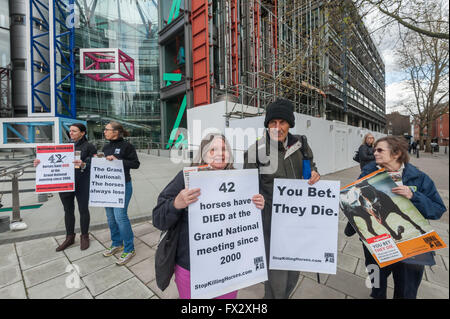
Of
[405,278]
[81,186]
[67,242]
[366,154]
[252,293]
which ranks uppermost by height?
[366,154]

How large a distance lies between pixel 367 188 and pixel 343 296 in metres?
1.34

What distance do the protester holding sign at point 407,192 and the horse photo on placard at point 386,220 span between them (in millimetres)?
60

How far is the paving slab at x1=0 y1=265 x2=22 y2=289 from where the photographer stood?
238 cm

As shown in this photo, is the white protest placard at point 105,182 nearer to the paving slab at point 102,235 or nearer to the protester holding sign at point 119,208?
the protester holding sign at point 119,208

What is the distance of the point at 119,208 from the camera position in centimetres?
273

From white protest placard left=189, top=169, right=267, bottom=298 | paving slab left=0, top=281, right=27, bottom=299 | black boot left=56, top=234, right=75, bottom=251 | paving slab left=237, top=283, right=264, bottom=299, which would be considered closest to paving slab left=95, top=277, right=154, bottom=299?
paving slab left=0, top=281, right=27, bottom=299

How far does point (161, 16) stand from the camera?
21938 mm

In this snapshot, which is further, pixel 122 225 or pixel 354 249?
pixel 354 249

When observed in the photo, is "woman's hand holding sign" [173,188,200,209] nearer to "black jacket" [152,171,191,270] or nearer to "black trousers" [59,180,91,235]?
"black jacket" [152,171,191,270]

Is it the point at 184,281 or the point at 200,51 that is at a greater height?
the point at 200,51

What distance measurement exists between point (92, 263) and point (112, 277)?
55 cm

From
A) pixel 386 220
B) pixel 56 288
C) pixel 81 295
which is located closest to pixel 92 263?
pixel 56 288

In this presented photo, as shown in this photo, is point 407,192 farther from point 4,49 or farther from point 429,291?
point 4,49

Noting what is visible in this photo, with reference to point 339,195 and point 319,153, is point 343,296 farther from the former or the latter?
point 319,153
